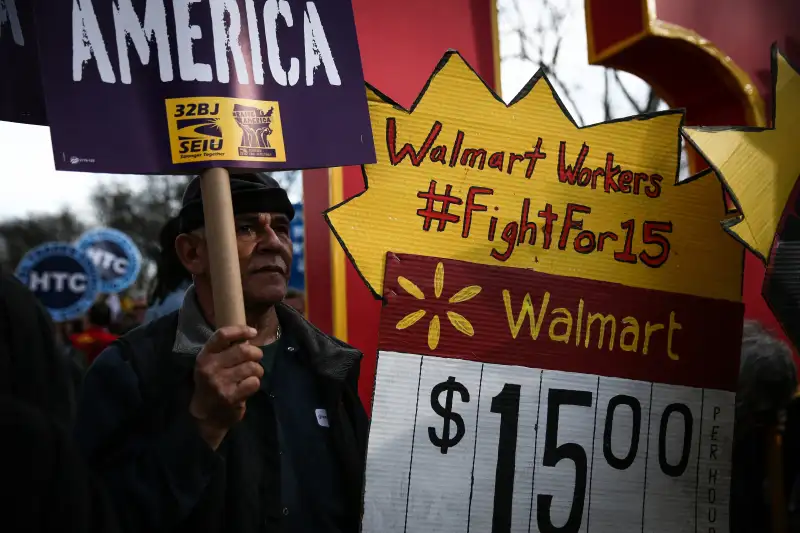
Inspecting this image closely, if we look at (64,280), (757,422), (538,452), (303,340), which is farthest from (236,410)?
(64,280)

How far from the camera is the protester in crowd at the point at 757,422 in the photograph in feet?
9.13

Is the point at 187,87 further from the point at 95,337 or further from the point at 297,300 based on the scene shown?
the point at 95,337

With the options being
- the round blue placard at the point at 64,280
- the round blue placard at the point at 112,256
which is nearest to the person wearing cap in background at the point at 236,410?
the round blue placard at the point at 64,280

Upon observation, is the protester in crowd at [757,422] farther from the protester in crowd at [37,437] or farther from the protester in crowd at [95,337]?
the protester in crowd at [95,337]

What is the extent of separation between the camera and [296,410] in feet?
6.68

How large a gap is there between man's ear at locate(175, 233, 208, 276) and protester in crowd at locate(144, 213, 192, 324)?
1.12m

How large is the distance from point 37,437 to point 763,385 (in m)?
2.48

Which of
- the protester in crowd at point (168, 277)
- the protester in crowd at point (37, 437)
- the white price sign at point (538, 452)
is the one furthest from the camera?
the protester in crowd at point (168, 277)

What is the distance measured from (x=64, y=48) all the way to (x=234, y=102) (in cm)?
33

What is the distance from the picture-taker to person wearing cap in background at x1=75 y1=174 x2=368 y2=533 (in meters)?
1.59

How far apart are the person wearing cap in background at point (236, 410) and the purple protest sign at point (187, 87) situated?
373 mm

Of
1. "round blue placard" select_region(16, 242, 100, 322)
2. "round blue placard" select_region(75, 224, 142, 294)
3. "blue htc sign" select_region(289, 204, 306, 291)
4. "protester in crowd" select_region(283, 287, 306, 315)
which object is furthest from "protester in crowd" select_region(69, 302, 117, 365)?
"round blue placard" select_region(75, 224, 142, 294)

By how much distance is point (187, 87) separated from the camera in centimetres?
172

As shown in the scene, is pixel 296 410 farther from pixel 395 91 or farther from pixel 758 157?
pixel 395 91
